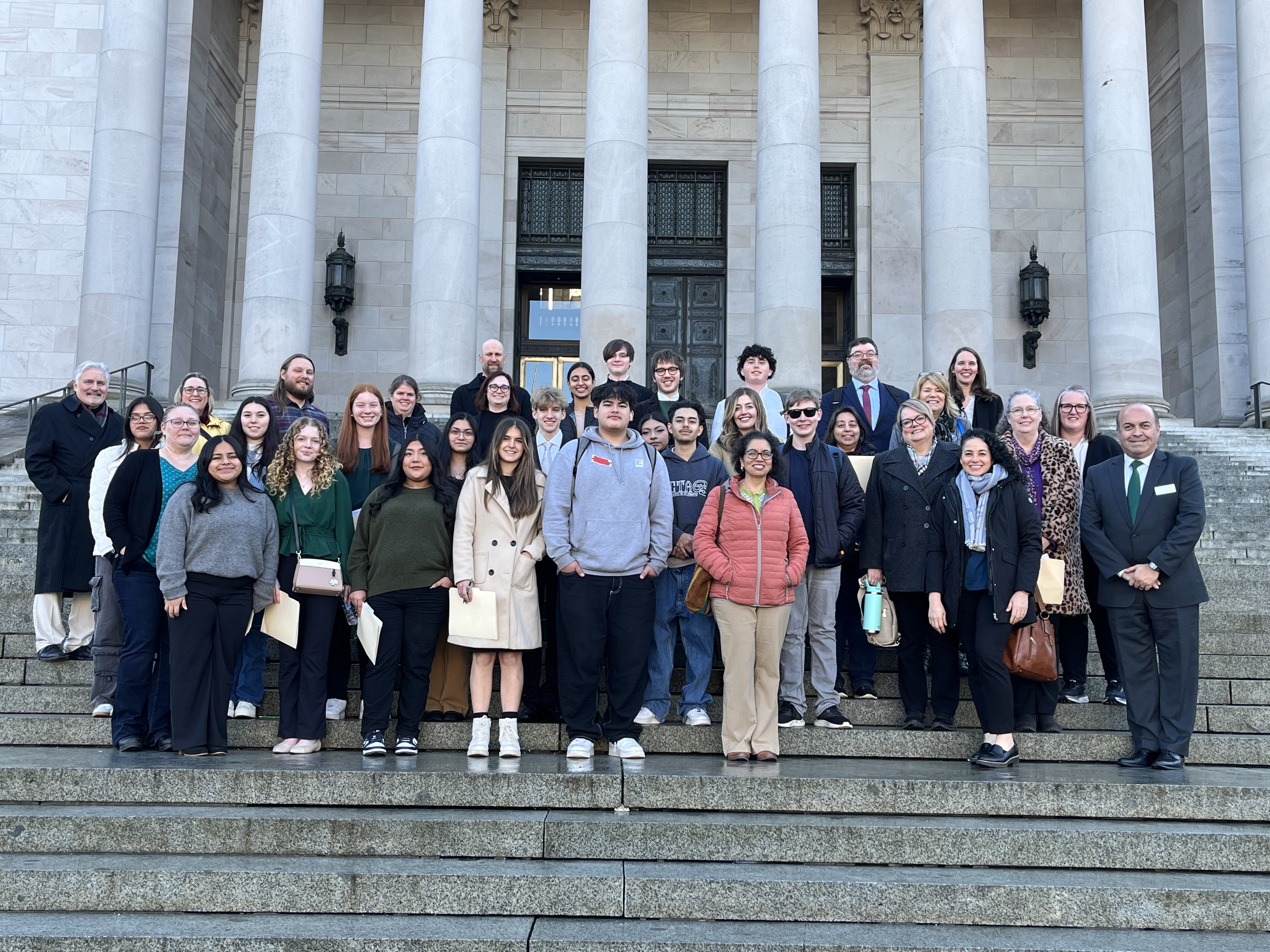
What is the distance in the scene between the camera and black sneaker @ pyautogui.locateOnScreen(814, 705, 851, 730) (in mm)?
8188

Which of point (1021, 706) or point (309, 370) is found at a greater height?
point (309, 370)

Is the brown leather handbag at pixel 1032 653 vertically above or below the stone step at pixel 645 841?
above

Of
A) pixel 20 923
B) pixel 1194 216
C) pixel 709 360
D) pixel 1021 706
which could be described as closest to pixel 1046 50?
pixel 1194 216

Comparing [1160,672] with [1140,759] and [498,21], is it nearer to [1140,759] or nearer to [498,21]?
[1140,759]

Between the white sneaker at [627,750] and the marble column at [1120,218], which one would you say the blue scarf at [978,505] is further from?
the marble column at [1120,218]

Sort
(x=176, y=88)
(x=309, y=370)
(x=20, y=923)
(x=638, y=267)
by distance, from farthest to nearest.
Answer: (x=176, y=88) → (x=638, y=267) → (x=309, y=370) → (x=20, y=923)

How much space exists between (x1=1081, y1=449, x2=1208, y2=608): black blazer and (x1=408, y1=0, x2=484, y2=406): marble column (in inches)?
389

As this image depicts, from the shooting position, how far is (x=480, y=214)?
71.5ft

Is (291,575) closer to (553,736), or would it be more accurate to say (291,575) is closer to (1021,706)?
(553,736)

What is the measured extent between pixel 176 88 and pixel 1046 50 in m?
15.9

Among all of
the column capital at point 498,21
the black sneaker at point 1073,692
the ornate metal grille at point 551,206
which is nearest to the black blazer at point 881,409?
the black sneaker at point 1073,692

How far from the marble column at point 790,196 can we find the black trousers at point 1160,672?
27.6ft

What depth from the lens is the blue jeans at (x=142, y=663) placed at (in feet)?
25.6

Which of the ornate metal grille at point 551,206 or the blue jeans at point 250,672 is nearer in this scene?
the blue jeans at point 250,672
